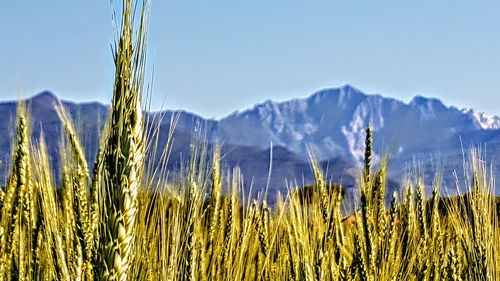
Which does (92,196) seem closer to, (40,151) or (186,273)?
A: (186,273)

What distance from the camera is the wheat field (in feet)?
6.59

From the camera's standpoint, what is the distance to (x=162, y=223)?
3357mm

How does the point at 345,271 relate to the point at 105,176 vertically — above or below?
below

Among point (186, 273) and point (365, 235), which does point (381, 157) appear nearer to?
point (365, 235)

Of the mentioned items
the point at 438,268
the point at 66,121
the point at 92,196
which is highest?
the point at 66,121

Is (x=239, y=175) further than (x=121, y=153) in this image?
Yes

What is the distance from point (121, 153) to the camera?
1968mm

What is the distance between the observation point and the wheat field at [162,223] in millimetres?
2008

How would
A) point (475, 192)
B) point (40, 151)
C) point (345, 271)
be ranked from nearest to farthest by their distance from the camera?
point (345, 271), point (40, 151), point (475, 192)

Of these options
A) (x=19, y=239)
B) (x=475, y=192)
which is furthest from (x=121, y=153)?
(x=475, y=192)

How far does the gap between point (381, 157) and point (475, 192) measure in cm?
77

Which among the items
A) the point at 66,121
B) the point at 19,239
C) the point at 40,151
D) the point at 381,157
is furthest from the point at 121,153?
the point at 381,157

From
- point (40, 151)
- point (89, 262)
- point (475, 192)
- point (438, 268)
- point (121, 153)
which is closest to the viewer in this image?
point (121, 153)

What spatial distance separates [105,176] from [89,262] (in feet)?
3.83
